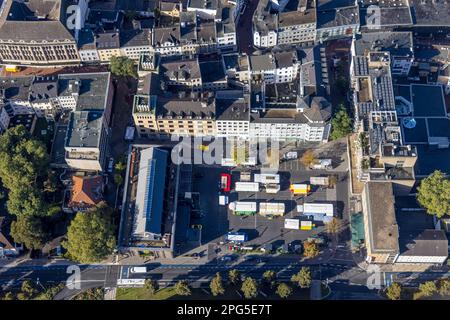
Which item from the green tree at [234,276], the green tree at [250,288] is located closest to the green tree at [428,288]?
the green tree at [250,288]

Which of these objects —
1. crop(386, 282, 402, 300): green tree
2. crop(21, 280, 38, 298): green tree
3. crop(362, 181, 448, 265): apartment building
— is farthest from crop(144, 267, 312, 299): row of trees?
crop(21, 280, 38, 298): green tree

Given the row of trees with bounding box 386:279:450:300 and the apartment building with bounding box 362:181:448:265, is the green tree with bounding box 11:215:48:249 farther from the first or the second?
the row of trees with bounding box 386:279:450:300

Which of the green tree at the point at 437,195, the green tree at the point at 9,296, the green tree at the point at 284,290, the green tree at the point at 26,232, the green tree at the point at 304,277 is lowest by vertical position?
the green tree at the point at 9,296

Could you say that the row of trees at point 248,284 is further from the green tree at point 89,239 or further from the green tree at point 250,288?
the green tree at point 89,239

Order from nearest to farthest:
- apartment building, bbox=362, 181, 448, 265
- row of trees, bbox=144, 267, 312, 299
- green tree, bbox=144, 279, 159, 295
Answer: row of trees, bbox=144, 267, 312, 299 < apartment building, bbox=362, 181, 448, 265 < green tree, bbox=144, 279, 159, 295

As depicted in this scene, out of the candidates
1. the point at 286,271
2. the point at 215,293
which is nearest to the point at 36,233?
the point at 215,293
